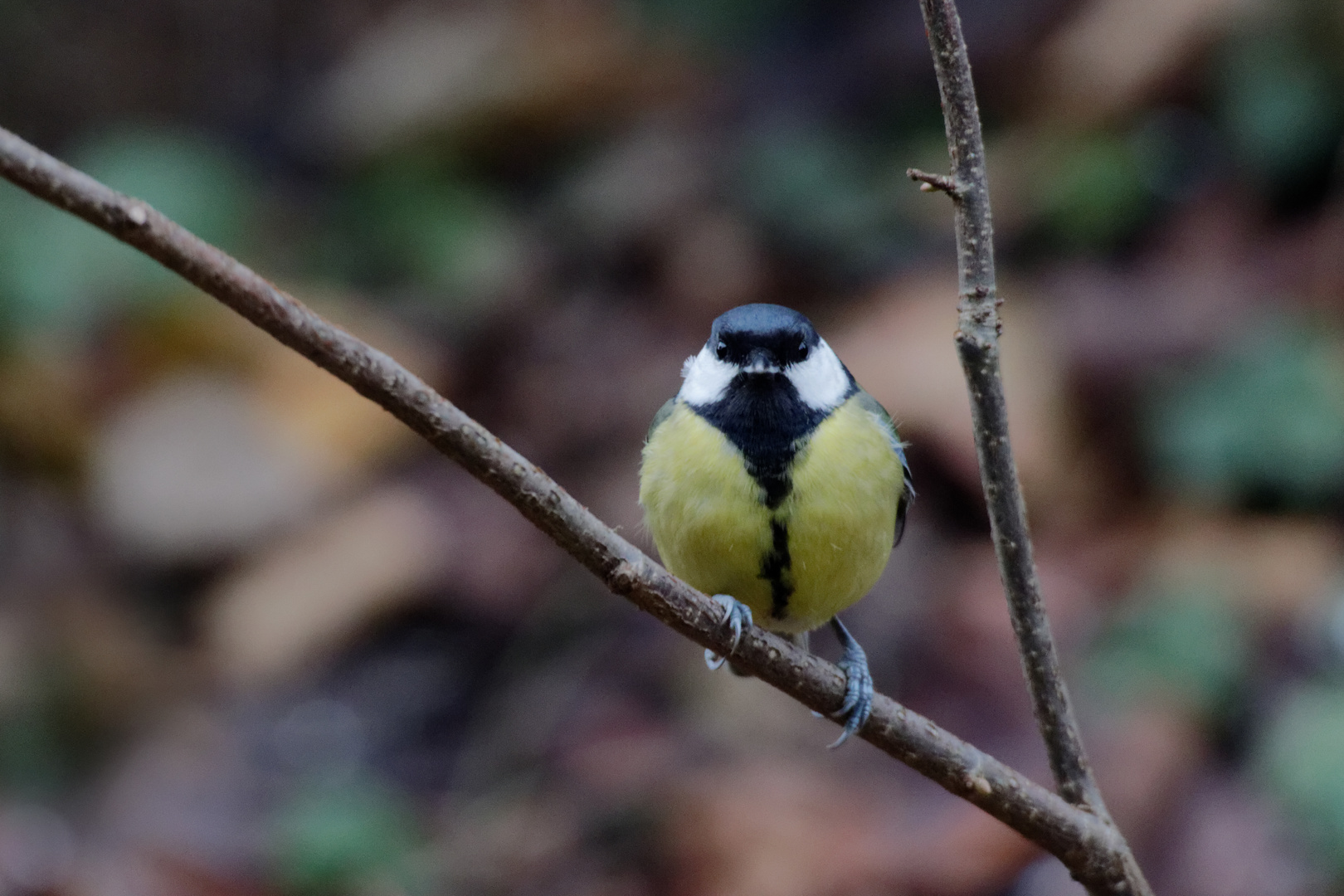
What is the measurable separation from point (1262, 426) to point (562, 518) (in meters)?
2.53

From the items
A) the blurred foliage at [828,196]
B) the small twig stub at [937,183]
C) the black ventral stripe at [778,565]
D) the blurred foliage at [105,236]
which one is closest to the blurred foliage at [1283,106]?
the blurred foliage at [828,196]

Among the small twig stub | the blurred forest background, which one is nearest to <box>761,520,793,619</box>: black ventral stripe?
the small twig stub

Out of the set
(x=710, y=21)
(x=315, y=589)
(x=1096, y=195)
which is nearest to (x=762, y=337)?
(x=315, y=589)

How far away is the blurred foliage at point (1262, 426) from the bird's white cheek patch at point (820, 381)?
68.7 inches

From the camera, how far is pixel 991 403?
4.75 feet

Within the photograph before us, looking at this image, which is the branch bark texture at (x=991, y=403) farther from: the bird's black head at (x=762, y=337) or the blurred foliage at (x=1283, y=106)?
the blurred foliage at (x=1283, y=106)

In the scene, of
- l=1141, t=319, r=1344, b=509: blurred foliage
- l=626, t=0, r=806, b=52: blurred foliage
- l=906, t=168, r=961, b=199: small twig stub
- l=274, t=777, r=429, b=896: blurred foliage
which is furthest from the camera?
l=626, t=0, r=806, b=52: blurred foliage

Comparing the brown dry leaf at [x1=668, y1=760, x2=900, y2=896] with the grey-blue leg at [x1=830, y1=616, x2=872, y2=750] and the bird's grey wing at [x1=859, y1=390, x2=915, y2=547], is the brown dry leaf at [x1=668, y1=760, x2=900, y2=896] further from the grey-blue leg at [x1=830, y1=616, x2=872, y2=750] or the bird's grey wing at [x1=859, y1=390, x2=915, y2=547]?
the grey-blue leg at [x1=830, y1=616, x2=872, y2=750]

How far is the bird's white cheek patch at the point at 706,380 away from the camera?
1886mm

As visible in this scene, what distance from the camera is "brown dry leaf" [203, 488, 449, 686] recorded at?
151 inches

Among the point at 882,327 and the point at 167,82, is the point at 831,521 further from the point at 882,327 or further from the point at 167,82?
the point at 167,82

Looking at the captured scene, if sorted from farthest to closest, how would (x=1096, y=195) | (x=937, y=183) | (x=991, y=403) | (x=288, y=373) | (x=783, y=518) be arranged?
(x=288, y=373)
(x=1096, y=195)
(x=783, y=518)
(x=991, y=403)
(x=937, y=183)

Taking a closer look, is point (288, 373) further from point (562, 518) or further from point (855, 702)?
point (562, 518)

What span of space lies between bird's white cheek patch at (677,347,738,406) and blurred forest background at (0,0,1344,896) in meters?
1.44
